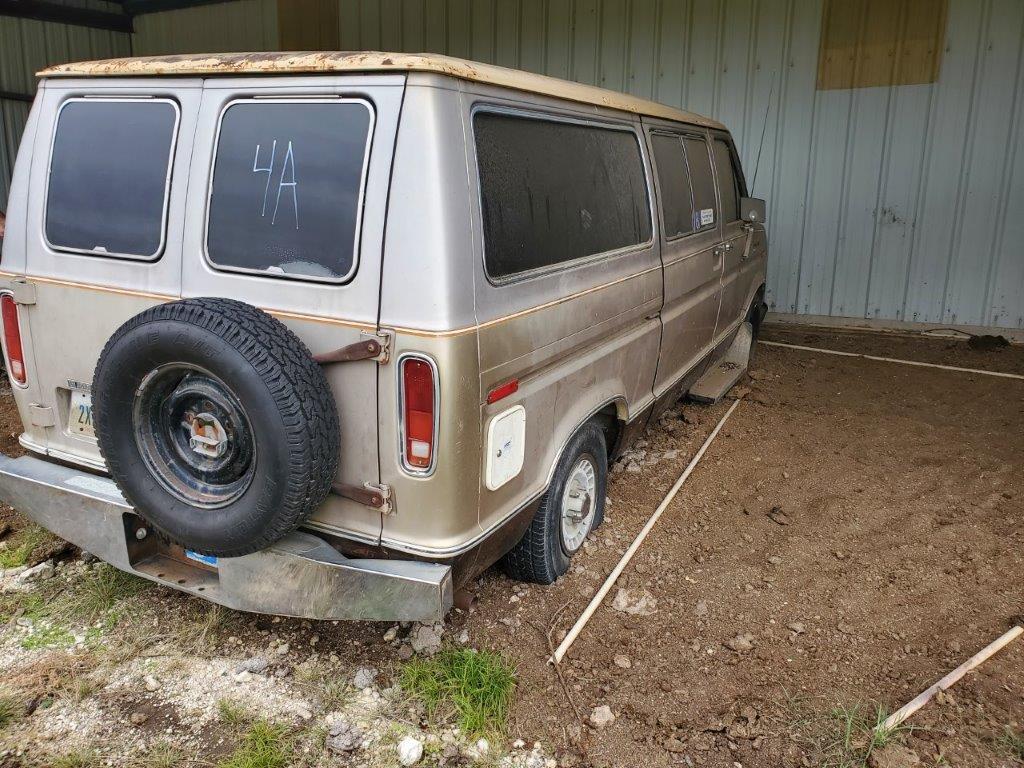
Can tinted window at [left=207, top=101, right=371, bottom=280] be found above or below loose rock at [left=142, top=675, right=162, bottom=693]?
above

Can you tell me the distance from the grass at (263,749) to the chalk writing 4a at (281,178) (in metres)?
1.67

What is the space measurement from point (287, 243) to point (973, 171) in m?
7.57

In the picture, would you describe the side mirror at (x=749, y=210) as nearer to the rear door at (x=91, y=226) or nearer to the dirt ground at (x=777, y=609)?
the dirt ground at (x=777, y=609)

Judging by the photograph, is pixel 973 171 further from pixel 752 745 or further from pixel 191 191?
pixel 191 191

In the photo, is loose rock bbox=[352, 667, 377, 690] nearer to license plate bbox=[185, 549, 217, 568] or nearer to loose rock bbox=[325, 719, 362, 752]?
loose rock bbox=[325, 719, 362, 752]

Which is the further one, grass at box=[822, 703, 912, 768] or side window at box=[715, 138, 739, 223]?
side window at box=[715, 138, 739, 223]

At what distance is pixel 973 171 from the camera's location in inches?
305

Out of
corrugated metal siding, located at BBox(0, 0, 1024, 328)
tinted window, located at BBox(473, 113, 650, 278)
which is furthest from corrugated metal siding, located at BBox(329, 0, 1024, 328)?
tinted window, located at BBox(473, 113, 650, 278)

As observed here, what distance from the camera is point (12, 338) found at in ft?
10.5

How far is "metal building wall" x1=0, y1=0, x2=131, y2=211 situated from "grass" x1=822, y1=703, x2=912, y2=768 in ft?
39.5

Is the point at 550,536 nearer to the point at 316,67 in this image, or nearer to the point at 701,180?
the point at 316,67

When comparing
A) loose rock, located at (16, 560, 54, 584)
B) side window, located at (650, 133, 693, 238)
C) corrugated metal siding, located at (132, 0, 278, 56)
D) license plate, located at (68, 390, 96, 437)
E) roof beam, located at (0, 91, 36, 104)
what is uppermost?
corrugated metal siding, located at (132, 0, 278, 56)

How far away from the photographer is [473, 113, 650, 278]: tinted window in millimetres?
2658

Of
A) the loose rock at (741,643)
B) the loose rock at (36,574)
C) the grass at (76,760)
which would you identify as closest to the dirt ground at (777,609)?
the loose rock at (741,643)
